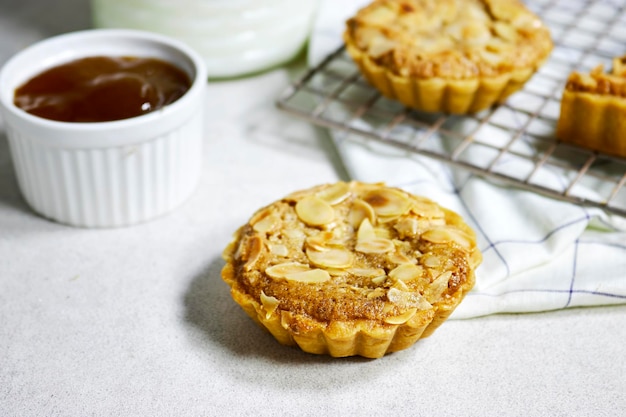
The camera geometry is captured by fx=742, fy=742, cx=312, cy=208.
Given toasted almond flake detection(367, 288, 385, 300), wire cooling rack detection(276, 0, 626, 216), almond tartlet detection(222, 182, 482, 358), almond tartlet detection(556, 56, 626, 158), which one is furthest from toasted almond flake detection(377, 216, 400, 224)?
almond tartlet detection(556, 56, 626, 158)

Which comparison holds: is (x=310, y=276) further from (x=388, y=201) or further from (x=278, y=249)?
(x=388, y=201)

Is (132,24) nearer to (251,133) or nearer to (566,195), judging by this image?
(251,133)

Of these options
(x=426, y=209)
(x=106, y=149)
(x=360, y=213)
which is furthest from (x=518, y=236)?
(x=106, y=149)

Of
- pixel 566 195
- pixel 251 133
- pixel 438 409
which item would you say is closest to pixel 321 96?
pixel 251 133

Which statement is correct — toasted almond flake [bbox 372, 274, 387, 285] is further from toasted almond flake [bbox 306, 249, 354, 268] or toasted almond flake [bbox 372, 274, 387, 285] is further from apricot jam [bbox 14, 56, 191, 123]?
apricot jam [bbox 14, 56, 191, 123]

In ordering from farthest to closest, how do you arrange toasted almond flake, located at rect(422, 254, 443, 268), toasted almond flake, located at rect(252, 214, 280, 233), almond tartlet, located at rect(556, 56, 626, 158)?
almond tartlet, located at rect(556, 56, 626, 158), toasted almond flake, located at rect(252, 214, 280, 233), toasted almond flake, located at rect(422, 254, 443, 268)

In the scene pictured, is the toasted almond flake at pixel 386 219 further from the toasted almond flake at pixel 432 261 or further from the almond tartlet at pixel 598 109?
the almond tartlet at pixel 598 109
